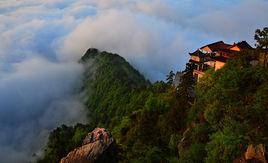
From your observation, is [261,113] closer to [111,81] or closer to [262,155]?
[262,155]

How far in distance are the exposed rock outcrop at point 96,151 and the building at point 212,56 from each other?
1929cm

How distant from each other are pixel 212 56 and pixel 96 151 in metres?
25.7

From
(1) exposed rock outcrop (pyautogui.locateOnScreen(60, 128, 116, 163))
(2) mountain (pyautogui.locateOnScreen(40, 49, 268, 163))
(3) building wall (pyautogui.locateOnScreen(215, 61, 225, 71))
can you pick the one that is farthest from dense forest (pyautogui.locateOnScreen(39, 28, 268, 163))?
(1) exposed rock outcrop (pyautogui.locateOnScreen(60, 128, 116, 163))

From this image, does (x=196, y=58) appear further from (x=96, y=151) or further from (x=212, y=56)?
(x=96, y=151)

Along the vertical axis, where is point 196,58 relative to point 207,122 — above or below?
above

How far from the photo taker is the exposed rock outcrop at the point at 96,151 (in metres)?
53.5

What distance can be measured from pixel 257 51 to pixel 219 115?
42.8 ft

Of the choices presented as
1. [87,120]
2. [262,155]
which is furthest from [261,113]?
[87,120]

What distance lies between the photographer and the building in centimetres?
6788

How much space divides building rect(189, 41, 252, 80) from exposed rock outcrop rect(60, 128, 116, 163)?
760 inches

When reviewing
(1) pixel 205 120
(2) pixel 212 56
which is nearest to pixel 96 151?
Result: (1) pixel 205 120

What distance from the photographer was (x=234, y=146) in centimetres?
4216

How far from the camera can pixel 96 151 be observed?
177 ft

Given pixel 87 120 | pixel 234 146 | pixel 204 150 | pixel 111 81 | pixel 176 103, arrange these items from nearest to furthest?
pixel 234 146, pixel 204 150, pixel 176 103, pixel 87 120, pixel 111 81
